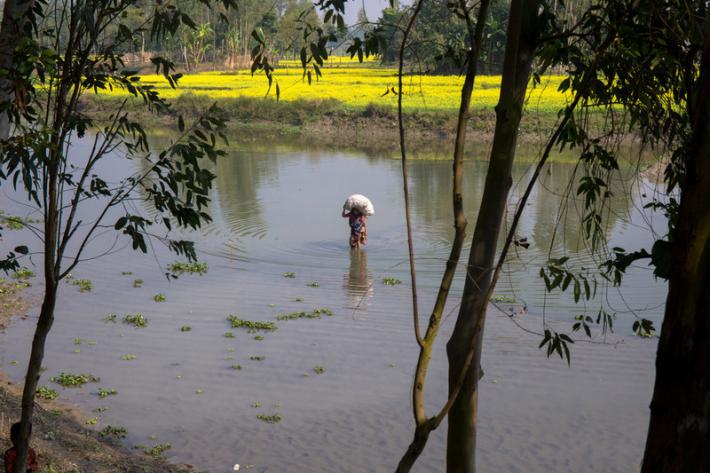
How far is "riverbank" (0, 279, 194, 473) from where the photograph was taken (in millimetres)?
6508

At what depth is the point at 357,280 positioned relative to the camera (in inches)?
530

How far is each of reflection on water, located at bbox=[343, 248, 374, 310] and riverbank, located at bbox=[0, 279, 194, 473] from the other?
15.5 feet

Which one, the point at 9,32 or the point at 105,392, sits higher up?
the point at 9,32

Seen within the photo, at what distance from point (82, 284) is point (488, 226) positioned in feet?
34.2

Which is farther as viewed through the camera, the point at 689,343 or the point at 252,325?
the point at 252,325

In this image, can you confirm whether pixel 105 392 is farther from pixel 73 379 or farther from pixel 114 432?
pixel 114 432

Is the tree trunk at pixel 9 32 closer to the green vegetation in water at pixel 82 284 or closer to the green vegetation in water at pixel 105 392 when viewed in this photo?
the green vegetation in water at pixel 105 392

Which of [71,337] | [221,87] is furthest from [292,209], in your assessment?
[221,87]

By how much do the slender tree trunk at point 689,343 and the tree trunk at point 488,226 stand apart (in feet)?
3.54

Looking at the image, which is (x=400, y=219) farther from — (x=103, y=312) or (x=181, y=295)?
(x=103, y=312)

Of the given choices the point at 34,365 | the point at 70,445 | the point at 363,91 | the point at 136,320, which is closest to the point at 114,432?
the point at 70,445

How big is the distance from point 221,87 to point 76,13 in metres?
46.8

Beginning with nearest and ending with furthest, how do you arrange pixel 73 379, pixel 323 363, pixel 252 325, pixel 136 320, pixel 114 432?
1. pixel 114 432
2. pixel 73 379
3. pixel 323 363
4. pixel 252 325
5. pixel 136 320

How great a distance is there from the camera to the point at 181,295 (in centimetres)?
1266
